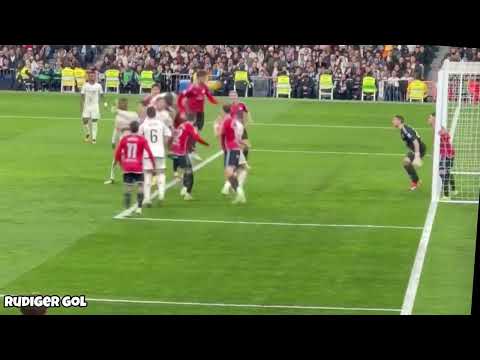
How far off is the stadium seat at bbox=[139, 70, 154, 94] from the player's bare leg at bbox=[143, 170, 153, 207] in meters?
21.8

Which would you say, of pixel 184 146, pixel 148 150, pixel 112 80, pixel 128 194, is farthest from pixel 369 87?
pixel 148 150

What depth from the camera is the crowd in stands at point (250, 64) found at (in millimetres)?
48825

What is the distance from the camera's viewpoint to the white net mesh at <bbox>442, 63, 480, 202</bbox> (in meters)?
28.9

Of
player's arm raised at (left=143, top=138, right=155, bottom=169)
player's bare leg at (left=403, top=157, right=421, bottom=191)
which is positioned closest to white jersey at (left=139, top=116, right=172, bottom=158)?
player's arm raised at (left=143, top=138, right=155, bottom=169)

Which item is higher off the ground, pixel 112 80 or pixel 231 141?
pixel 231 141

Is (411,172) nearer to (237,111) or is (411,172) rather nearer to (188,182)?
(237,111)

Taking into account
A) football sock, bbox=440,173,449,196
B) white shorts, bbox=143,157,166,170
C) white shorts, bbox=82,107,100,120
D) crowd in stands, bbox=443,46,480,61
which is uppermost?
crowd in stands, bbox=443,46,480,61

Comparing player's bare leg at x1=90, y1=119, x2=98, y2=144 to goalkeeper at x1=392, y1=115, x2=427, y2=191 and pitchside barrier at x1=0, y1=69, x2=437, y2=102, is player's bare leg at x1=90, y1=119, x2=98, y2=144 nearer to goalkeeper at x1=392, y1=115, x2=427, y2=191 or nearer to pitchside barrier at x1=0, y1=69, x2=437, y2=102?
goalkeeper at x1=392, y1=115, x2=427, y2=191

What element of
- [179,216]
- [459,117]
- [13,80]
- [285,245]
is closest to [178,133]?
[179,216]

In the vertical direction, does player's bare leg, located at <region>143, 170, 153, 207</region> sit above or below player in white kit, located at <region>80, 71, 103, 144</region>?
below

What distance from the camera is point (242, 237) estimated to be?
80.8 ft

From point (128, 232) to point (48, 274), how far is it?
3.09 m

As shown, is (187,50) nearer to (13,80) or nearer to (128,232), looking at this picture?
(13,80)

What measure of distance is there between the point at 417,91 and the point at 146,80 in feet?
31.7
